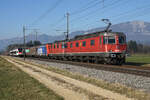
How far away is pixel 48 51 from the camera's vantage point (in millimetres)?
45219

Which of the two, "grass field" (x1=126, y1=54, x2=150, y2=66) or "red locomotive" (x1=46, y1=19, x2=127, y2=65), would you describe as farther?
"grass field" (x1=126, y1=54, x2=150, y2=66)

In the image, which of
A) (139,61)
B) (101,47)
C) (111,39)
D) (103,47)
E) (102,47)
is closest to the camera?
(111,39)

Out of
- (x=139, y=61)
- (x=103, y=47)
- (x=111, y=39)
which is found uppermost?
(x=111, y=39)

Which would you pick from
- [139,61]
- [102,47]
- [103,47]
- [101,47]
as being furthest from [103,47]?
[139,61]

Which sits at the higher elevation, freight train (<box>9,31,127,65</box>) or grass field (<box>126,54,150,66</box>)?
freight train (<box>9,31,127,65</box>)

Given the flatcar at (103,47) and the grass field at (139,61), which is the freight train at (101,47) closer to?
the flatcar at (103,47)

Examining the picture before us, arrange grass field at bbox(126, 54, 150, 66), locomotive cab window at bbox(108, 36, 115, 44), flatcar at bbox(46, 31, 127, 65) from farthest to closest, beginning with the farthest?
grass field at bbox(126, 54, 150, 66) → locomotive cab window at bbox(108, 36, 115, 44) → flatcar at bbox(46, 31, 127, 65)

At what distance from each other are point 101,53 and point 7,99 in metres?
16.0

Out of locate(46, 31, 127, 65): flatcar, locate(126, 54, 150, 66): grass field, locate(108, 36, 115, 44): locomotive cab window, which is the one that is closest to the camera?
locate(46, 31, 127, 65): flatcar

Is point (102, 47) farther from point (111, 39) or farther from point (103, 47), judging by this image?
point (111, 39)

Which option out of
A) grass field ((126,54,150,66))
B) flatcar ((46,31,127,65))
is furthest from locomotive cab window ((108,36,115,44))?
grass field ((126,54,150,66))

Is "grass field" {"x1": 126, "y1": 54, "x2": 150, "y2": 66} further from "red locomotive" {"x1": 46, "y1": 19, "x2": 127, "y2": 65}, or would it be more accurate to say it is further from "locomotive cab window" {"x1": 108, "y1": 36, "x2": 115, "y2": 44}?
"locomotive cab window" {"x1": 108, "y1": 36, "x2": 115, "y2": 44}

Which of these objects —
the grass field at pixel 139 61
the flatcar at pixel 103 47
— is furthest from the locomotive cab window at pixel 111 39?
the grass field at pixel 139 61

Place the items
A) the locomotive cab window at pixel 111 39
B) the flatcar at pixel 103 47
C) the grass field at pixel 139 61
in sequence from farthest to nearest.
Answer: the grass field at pixel 139 61
the locomotive cab window at pixel 111 39
the flatcar at pixel 103 47
